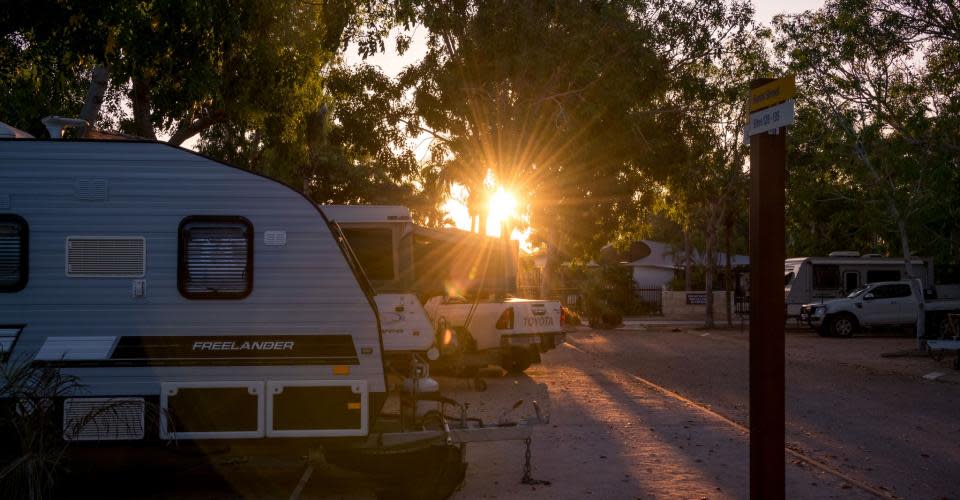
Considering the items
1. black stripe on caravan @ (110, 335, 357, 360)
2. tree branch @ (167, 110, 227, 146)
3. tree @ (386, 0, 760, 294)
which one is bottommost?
black stripe on caravan @ (110, 335, 357, 360)

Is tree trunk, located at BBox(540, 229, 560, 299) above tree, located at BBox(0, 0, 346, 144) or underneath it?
underneath

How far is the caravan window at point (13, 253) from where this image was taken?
7688 mm

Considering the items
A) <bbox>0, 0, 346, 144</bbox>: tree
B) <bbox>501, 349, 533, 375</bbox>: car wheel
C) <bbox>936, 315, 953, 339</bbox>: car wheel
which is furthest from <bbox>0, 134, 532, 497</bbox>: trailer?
<bbox>936, 315, 953, 339</bbox>: car wheel

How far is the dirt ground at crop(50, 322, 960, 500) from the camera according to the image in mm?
8734

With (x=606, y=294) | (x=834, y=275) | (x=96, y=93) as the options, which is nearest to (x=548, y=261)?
(x=606, y=294)

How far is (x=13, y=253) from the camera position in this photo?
304 inches

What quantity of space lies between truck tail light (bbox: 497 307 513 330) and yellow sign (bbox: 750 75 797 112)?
11703mm

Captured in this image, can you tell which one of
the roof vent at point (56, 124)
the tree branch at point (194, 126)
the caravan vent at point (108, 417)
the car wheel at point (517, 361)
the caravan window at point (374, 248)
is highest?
the tree branch at point (194, 126)

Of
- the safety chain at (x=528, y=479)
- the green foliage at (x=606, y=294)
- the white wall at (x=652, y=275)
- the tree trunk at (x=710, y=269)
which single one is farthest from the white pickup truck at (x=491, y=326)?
the white wall at (x=652, y=275)

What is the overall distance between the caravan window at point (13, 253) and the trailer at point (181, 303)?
1 cm

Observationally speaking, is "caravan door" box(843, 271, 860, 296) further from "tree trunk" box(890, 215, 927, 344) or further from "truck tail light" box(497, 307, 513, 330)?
"truck tail light" box(497, 307, 513, 330)

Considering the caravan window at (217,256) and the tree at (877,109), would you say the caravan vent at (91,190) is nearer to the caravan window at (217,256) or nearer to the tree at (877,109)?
the caravan window at (217,256)

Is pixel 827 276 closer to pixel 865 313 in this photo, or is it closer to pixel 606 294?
pixel 865 313

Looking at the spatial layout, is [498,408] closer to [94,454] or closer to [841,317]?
[94,454]
